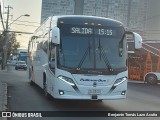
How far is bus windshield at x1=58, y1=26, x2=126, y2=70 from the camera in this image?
12266mm

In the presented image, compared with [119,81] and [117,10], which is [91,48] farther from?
[117,10]

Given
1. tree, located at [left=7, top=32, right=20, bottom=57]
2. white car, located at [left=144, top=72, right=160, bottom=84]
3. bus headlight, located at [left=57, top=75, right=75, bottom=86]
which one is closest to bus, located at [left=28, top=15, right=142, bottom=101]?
bus headlight, located at [left=57, top=75, right=75, bottom=86]

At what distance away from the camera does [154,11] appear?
40812mm

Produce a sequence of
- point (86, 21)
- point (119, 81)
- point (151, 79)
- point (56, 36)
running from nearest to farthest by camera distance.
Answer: point (56, 36)
point (119, 81)
point (86, 21)
point (151, 79)

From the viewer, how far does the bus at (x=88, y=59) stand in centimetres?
1198

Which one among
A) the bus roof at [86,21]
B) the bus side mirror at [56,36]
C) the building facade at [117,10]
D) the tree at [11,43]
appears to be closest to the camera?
the bus side mirror at [56,36]

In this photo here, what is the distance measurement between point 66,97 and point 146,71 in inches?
754

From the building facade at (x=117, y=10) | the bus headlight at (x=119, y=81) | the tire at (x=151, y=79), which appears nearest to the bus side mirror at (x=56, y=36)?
the bus headlight at (x=119, y=81)

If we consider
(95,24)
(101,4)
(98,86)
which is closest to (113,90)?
(98,86)

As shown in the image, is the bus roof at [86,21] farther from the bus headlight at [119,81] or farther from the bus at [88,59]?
the bus headlight at [119,81]

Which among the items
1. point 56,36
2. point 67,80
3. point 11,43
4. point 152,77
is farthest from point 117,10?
point 11,43

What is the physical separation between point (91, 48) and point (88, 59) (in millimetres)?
397

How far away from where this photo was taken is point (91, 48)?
40.8 ft

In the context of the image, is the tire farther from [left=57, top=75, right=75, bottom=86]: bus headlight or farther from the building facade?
[left=57, top=75, right=75, bottom=86]: bus headlight
